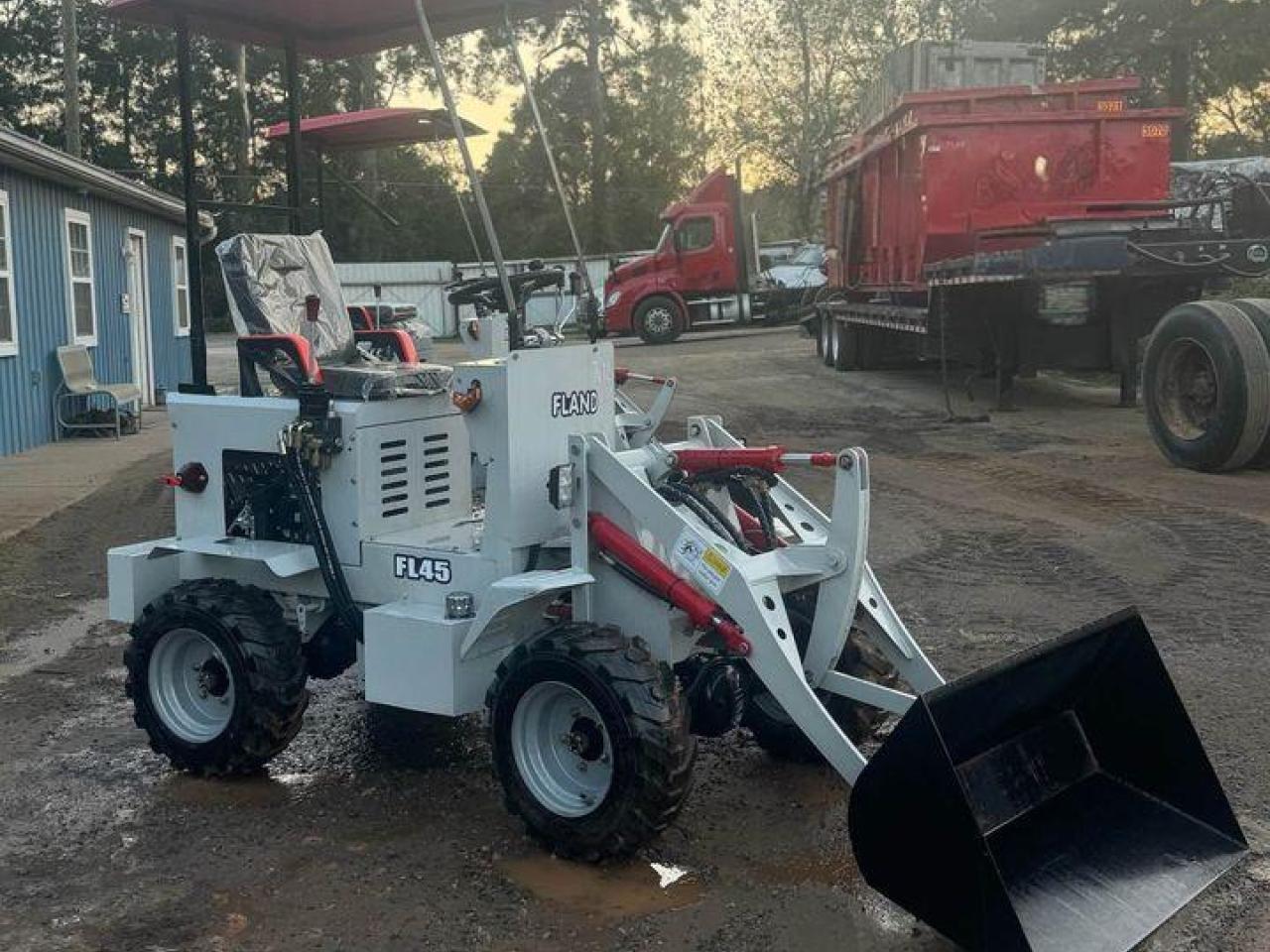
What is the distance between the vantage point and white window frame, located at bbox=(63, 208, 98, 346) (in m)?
16.2

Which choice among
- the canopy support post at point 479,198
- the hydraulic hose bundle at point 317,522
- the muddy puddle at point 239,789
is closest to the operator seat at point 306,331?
the hydraulic hose bundle at point 317,522

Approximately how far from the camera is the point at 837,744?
397 cm

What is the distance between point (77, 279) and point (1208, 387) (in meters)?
12.8

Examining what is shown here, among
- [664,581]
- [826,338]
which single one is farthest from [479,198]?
[826,338]

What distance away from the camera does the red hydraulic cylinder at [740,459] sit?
14.9ft

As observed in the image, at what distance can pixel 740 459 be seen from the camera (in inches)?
183

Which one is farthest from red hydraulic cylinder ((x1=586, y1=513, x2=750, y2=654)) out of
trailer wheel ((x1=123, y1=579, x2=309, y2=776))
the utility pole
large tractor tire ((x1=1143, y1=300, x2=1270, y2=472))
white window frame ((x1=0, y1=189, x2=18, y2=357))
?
the utility pole

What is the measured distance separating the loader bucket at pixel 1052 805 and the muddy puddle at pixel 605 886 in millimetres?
642

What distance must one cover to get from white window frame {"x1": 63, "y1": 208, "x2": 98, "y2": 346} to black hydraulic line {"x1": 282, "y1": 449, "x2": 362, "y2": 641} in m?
12.6

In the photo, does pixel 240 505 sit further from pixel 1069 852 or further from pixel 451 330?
pixel 451 330

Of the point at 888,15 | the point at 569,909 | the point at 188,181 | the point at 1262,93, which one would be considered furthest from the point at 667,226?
the point at 569,909

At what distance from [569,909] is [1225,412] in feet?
26.0

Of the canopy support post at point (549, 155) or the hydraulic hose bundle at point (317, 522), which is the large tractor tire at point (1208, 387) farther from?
the hydraulic hose bundle at point (317, 522)

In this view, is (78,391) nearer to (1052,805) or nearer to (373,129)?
(373,129)
